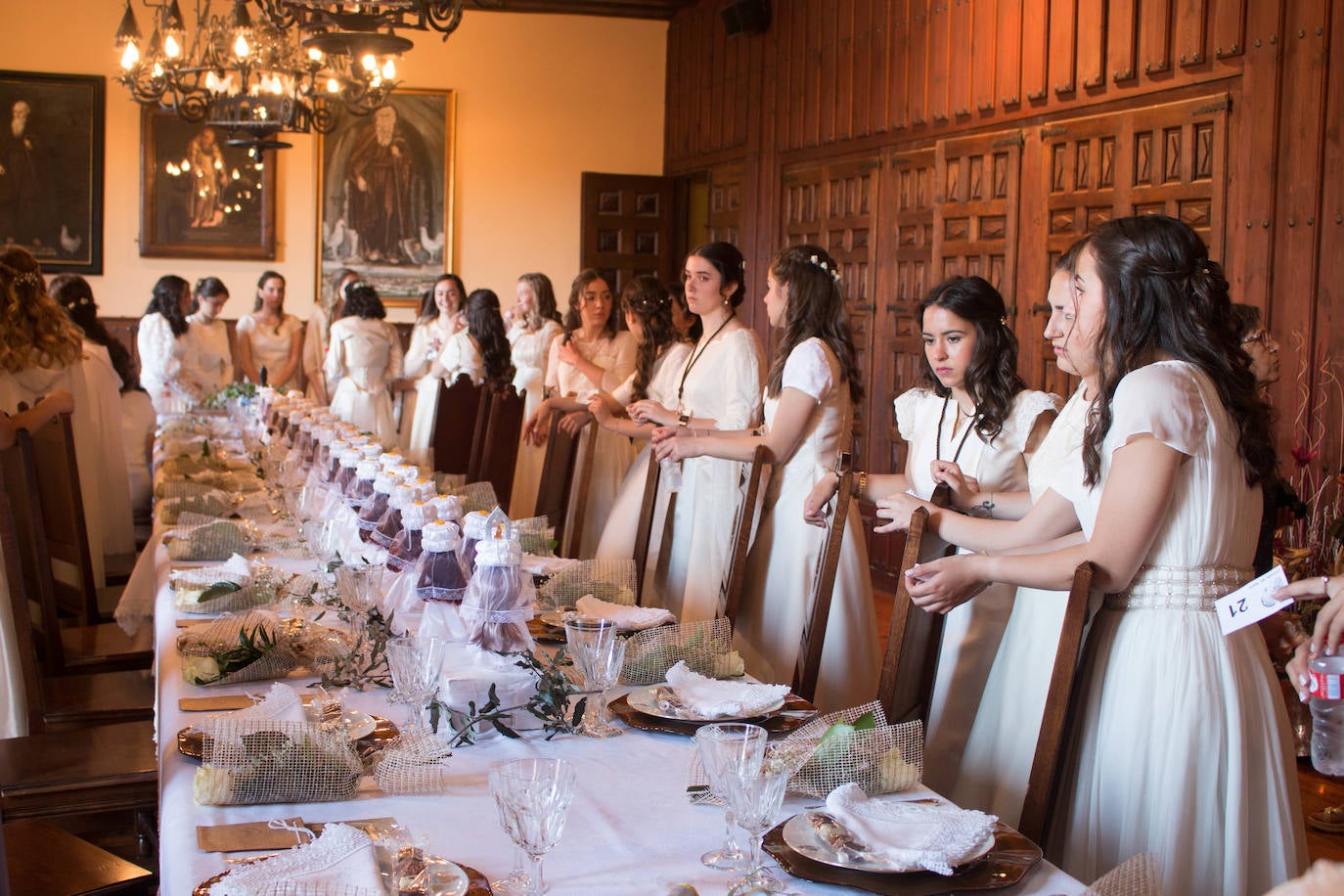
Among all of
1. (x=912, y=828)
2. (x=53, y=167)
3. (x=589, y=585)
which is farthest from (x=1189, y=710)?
(x=53, y=167)

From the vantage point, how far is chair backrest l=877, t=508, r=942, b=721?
95.1 inches

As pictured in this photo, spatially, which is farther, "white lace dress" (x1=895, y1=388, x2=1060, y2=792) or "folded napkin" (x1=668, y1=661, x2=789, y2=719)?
"white lace dress" (x1=895, y1=388, x2=1060, y2=792)

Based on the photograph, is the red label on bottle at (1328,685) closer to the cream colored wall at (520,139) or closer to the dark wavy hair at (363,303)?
the dark wavy hair at (363,303)

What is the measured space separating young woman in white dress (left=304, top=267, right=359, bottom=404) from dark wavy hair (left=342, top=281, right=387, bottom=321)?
92 centimetres

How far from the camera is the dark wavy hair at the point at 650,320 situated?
5.86m

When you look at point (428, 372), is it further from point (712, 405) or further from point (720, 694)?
point (720, 694)

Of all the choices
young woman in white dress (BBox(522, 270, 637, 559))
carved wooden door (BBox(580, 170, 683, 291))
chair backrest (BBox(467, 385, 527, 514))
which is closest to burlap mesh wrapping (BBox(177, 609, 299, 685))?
chair backrest (BBox(467, 385, 527, 514))

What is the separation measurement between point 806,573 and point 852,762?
1986 millimetres

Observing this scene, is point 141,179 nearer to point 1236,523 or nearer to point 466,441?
point 466,441

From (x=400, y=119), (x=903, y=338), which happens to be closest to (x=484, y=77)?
(x=400, y=119)

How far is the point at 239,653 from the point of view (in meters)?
2.36

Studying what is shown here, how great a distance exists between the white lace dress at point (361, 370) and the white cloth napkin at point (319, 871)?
303 inches

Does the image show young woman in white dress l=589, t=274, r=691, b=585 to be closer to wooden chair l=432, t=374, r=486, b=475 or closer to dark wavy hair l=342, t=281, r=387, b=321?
wooden chair l=432, t=374, r=486, b=475

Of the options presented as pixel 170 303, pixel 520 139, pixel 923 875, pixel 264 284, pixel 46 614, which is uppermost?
pixel 520 139
